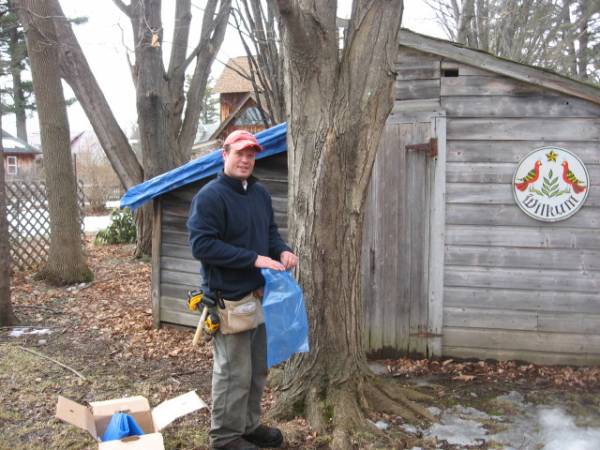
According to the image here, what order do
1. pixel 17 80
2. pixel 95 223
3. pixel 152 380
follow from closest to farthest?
pixel 152 380 < pixel 95 223 < pixel 17 80

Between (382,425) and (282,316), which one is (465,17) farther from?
(282,316)

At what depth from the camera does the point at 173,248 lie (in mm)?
7004

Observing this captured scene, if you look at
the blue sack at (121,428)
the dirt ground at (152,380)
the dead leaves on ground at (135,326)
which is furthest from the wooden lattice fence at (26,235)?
the blue sack at (121,428)

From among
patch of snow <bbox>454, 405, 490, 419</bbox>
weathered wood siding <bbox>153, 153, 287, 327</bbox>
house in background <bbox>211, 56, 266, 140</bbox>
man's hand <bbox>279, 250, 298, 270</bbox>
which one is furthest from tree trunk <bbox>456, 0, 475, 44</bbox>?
house in background <bbox>211, 56, 266, 140</bbox>

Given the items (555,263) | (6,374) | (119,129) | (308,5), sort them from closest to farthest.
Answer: (308,5), (6,374), (555,263), (119,129)

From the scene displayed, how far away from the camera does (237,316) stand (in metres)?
3.37

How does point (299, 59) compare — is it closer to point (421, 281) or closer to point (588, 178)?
point (421, 281)

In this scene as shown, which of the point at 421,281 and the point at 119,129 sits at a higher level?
the point at 119,129

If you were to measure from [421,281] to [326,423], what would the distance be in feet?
7.61

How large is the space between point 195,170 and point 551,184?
366 centimetres

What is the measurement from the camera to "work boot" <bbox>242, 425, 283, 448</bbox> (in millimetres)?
3656

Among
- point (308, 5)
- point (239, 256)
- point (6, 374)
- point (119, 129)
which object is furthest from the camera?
point (119, 129)

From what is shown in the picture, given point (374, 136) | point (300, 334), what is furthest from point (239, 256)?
point (374, 136)

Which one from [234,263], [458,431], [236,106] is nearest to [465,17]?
[458,431]
